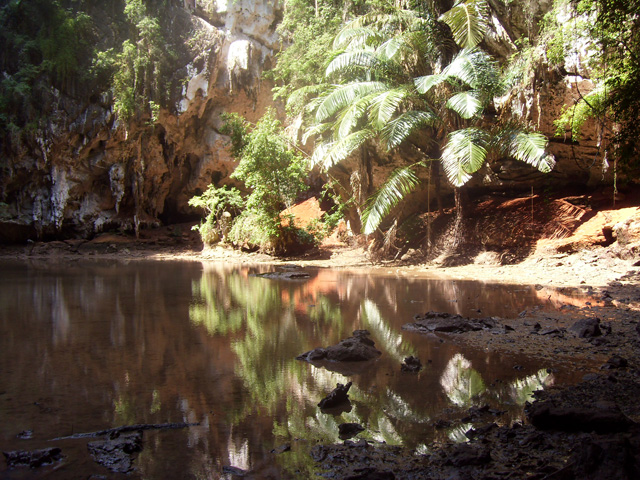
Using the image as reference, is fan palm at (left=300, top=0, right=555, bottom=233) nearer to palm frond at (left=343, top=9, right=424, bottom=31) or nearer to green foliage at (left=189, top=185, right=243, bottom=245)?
palm frond at (left=343, top=9, right=424, bottom=31)

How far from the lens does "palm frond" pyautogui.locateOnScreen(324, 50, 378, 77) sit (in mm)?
12102

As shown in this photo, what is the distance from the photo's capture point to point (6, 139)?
62.5ft

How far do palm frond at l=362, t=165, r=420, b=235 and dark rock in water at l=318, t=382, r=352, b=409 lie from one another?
28.4 feet

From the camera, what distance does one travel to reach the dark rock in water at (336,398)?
3.12 meters

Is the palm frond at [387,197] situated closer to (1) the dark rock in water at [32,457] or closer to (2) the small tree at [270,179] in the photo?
(2) the small tree at [270,179]

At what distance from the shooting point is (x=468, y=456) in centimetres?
229

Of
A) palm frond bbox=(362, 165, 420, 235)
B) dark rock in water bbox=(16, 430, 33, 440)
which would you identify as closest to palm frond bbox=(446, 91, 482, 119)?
palm frond bbox=(362, 165, 420, 235)

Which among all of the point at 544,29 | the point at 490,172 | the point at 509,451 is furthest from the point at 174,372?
the point at 490,172

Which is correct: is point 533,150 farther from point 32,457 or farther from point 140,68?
point 140,68

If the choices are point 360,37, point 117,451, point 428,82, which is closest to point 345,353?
point 117,451

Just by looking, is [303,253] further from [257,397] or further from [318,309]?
[257,397]

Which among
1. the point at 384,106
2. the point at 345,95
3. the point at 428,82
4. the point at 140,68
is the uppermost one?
the point at 140,68

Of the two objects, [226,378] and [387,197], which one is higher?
[387,197]

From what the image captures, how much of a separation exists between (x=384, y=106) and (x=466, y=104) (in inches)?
74.4
